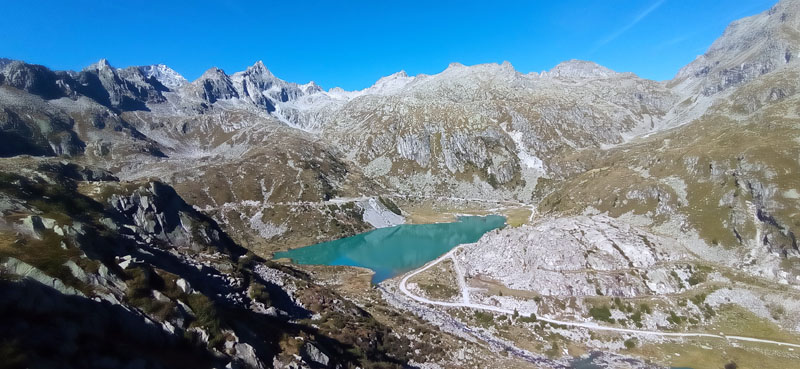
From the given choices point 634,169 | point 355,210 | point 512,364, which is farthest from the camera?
point 355,210

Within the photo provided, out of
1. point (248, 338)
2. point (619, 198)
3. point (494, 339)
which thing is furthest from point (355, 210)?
point (248, 338)

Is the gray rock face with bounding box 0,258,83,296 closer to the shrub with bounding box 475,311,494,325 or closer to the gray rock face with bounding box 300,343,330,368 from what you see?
the gray rock face with bounding box 300,343,330,368

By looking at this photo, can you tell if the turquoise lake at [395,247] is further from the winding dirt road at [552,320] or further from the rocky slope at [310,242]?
the winding dirt road at [552,320]

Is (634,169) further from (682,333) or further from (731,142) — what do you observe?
(682,333)

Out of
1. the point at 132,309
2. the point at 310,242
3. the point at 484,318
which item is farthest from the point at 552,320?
the point at 310,242

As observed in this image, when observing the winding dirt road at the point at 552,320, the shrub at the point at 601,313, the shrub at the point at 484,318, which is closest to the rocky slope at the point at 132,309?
the shrub at the point at 484,318

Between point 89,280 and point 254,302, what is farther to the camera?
point 254,302

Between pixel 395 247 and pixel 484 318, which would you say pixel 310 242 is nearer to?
pixel 395 247

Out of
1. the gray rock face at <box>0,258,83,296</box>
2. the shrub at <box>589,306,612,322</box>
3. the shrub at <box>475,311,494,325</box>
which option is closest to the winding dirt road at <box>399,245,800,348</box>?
the shrub at <box>589,306,612,322</box>

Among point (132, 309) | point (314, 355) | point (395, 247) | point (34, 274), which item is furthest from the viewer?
point (395, 247)
